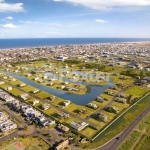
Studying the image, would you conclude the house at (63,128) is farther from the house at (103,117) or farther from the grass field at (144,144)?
the grass field at (144,144)

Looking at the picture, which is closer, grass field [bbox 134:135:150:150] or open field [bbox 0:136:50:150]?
open field [bbox 0:136:50:150]

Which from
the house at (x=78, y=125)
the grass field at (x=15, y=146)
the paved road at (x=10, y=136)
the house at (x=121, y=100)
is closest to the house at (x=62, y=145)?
the house at (x=78, y=125)

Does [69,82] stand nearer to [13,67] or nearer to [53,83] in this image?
[53,83]

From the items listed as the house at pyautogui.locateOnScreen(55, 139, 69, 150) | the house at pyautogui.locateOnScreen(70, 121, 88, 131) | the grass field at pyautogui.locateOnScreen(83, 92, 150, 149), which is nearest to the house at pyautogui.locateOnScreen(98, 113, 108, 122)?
the grass field at pyautogui.locateOnScreen(83, 92, 150, 149)

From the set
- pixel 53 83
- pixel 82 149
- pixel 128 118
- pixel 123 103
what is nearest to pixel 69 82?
pixel 53 83

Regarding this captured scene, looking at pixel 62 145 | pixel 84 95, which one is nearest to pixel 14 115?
pixel 62 145

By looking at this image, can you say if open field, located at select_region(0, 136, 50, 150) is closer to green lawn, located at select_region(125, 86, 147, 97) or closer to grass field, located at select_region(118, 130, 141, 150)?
grass field, located at select_region(118, 130, 141, 150)

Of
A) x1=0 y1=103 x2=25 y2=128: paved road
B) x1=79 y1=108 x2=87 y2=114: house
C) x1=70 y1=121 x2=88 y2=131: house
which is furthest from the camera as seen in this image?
x1=79 y1=108 x2=87 y2=114: house

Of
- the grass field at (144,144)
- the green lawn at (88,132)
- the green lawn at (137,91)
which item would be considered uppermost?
the green lawn at (137,91)

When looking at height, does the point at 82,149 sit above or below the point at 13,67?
below

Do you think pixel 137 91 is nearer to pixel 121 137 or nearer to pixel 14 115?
pixel 121 137

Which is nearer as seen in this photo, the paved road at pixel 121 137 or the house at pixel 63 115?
the paved road at pixel 121 137
